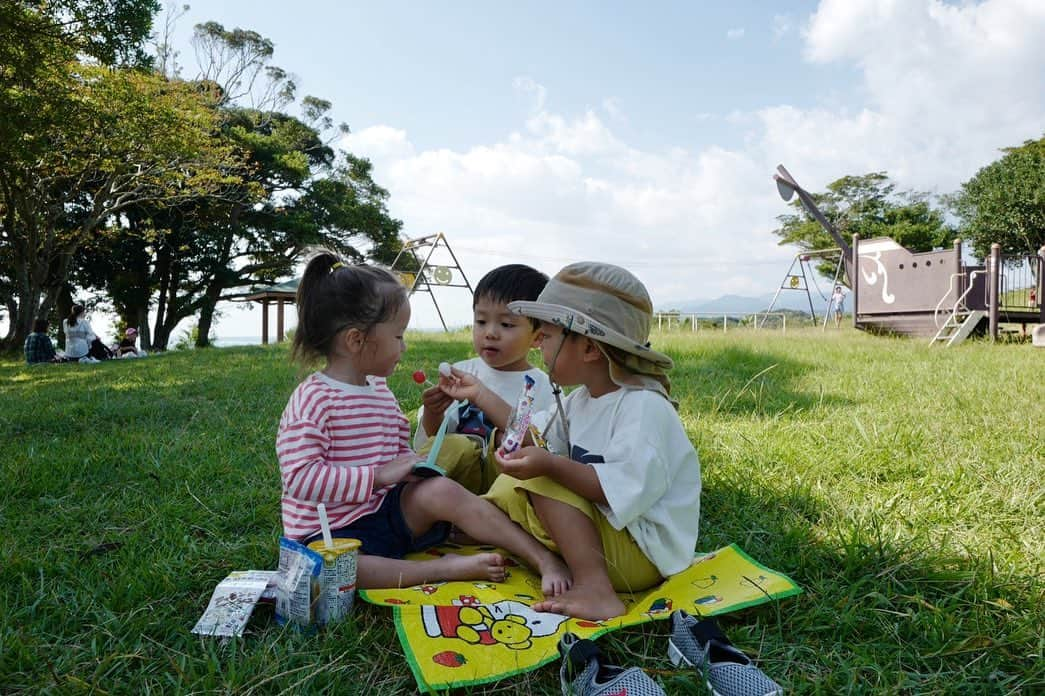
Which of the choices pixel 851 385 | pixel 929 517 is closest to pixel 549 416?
pixel 929 517

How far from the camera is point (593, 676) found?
1356 millimetres

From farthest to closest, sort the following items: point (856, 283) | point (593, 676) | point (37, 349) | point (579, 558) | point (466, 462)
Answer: point (856, 283), point (37, 349), point (466, 462), point (579, 558), point (593, 676)

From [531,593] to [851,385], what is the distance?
12.4ft

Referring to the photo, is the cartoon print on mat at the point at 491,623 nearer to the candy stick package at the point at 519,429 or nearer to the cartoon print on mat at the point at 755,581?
the candy stick package at the point at 519,429

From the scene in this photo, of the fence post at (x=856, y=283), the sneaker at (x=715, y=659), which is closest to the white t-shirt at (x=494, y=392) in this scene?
the sneaker at (x=715, y=659)

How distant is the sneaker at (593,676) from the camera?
4.30 feet

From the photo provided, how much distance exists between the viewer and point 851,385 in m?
4.84

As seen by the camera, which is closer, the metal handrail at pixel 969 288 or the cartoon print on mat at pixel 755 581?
the cartoon print on mat at pixel 755 581

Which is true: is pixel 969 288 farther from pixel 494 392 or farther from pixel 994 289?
pixel 494 392

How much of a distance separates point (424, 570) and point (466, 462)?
56cm

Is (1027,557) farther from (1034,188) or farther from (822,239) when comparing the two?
(822,239)

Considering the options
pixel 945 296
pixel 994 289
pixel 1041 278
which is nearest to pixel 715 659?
pixel 994 289

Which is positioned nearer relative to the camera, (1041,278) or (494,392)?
(494,392)

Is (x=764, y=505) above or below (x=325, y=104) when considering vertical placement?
below
